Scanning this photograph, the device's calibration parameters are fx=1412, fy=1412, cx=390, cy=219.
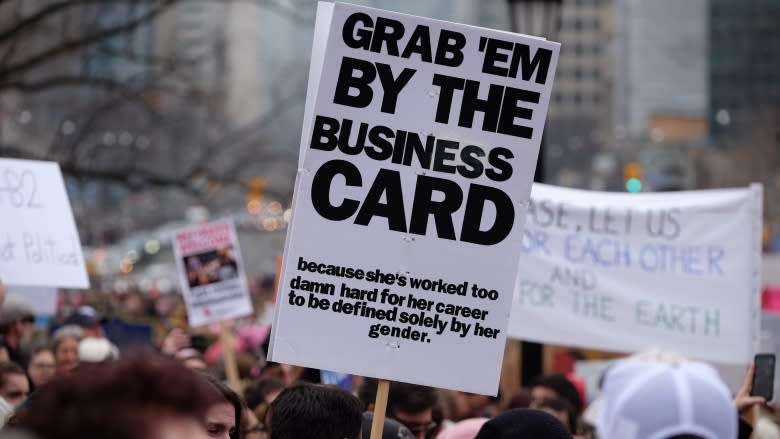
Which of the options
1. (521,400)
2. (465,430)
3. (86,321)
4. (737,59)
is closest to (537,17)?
(521,400)

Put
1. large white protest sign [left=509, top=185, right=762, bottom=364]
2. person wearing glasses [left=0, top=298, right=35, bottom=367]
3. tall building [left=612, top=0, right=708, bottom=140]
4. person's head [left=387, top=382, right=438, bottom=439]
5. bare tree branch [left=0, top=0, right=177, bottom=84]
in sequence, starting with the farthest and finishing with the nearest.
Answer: tall building [left=612, top=0, right=708, bottom=140]
bare tree branch [left=0, top=0, right=177, bottom=84]
person wearing glasses [left=0, top=298, right=35, bottom=367]
large white protest sign [left=509, top=185, right=762, bottom=364]
person's head [left=387, top=382, right=438, bottom=439]

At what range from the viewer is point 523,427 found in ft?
13.4

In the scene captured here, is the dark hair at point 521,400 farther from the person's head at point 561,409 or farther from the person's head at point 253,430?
the person's head at point 253,430

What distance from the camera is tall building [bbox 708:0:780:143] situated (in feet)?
347

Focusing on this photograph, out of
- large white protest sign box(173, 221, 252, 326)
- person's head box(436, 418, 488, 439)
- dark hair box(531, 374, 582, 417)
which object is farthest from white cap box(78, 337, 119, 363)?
person's head box(436, 418, 488, 439)

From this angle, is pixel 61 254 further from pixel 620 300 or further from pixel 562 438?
pixel 562 438

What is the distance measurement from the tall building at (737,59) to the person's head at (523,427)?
95.6m

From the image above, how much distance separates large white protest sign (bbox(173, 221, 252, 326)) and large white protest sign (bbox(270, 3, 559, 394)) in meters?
6.08

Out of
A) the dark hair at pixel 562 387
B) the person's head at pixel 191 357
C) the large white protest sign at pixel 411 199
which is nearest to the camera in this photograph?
the large white protest sign at pixel 411 199

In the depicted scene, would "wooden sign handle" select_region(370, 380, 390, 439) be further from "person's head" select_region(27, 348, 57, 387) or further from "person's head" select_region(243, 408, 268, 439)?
"person's head" select_region(27, 348, 57, 387)

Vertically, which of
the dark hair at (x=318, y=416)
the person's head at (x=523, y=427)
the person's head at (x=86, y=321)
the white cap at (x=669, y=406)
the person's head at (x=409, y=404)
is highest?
the white cap at (x=669, y=406)

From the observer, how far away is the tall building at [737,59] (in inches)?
4161

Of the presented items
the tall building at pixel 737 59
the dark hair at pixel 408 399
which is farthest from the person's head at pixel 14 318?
the tall building at pixel 737 59

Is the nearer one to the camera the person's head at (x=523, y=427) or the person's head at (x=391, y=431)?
the person's head at (x=523, y=427)
